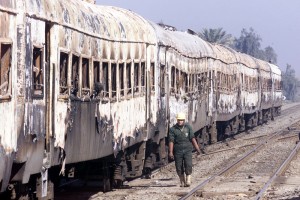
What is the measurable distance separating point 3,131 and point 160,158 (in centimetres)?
1173

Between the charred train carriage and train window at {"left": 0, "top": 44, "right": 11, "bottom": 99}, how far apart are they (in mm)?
13

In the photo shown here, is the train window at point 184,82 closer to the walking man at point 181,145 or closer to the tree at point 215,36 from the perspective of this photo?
the walking man at point 181,145

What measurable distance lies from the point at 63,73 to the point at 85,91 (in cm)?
139

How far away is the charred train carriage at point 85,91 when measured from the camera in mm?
8805

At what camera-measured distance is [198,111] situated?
2530cm

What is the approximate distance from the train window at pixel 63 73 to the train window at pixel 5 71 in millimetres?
2235

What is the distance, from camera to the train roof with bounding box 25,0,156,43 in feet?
32.6

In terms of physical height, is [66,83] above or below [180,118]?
above

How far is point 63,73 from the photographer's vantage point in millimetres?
11039

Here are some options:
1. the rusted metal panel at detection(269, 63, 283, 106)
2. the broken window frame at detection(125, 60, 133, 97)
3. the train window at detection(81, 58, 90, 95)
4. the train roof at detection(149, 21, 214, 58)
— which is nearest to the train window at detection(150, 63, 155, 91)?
the train roof at detection(149, 21, 214, 58)

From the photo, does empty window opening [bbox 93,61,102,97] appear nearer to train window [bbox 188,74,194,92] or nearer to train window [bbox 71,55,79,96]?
train window [bbox 71,55,79,96]

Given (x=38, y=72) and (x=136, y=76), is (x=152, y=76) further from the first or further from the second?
(x=38, y=72)

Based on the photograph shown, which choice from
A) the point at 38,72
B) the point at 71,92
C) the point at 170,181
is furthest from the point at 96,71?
the point at 170,181

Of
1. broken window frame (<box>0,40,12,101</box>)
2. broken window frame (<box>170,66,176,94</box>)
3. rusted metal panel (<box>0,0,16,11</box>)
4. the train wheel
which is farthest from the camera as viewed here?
broken window frame (<box>170,66,176,94</box>)
